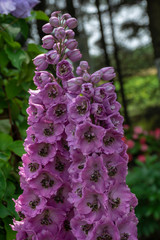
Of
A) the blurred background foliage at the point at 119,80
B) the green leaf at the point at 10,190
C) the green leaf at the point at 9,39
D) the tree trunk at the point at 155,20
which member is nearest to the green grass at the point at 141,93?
the blurred background foliage at the point at 119,80

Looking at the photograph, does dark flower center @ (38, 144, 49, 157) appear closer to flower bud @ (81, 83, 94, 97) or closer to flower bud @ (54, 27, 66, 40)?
flower bud @ (81, 83, 94, 97)

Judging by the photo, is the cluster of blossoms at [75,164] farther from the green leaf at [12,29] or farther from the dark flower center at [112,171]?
the green leaf at [12,29]

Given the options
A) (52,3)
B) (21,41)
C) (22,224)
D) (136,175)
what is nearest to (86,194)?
(22,224)

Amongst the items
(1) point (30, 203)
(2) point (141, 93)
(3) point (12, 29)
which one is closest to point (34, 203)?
(1) point (30, 203)

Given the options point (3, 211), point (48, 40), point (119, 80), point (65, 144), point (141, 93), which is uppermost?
point (48, 40)

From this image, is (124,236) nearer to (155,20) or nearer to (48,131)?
(48,131)

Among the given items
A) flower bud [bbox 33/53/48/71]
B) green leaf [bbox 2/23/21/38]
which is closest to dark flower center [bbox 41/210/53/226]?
flower bud [bbox 33/53/48/71]
